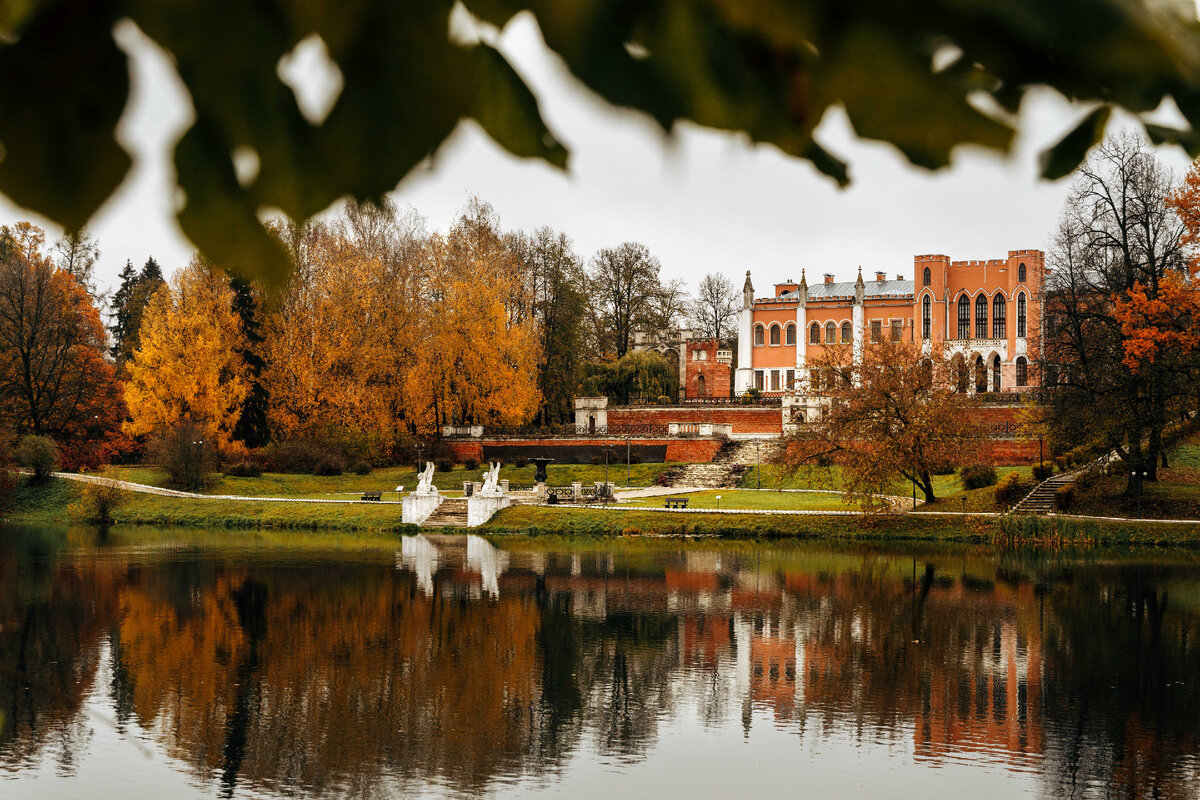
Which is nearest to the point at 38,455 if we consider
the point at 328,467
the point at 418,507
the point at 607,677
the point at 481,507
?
the point at 328,467

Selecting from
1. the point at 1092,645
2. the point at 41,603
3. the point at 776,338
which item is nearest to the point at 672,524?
the point at 1092,645

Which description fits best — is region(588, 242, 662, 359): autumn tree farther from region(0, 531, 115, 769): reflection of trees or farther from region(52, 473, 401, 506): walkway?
region(0, 531, 115, 769): reflection of trees

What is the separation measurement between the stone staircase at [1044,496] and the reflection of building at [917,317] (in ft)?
63.9

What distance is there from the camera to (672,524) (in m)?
32.0

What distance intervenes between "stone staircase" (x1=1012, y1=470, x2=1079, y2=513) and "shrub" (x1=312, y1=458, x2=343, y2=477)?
26.1m

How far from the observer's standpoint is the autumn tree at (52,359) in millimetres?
2486

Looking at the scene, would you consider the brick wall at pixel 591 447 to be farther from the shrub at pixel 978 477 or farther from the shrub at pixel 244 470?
the shrub at pixel 978 477

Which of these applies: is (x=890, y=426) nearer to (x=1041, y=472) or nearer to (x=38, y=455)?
(x=1041, y=472)

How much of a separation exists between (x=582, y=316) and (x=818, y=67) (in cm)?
5736

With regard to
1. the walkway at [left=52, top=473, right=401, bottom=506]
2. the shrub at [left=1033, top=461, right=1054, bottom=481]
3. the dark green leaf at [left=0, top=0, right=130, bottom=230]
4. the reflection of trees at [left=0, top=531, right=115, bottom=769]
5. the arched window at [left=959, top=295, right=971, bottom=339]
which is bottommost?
the reflection of trees at [left=0, top=531, right=115, bottom=769]

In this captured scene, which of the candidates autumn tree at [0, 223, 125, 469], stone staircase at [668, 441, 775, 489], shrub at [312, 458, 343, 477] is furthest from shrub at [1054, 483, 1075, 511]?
shrub at [312, 458, 343, 477]

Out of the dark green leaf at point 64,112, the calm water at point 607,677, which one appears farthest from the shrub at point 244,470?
the dark green leaf at point 64,112

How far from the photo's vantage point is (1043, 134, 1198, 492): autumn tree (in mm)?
29875

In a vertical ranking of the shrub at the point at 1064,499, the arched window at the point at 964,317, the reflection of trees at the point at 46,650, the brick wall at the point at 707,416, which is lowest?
the reflection of trees at the point at 46,650
